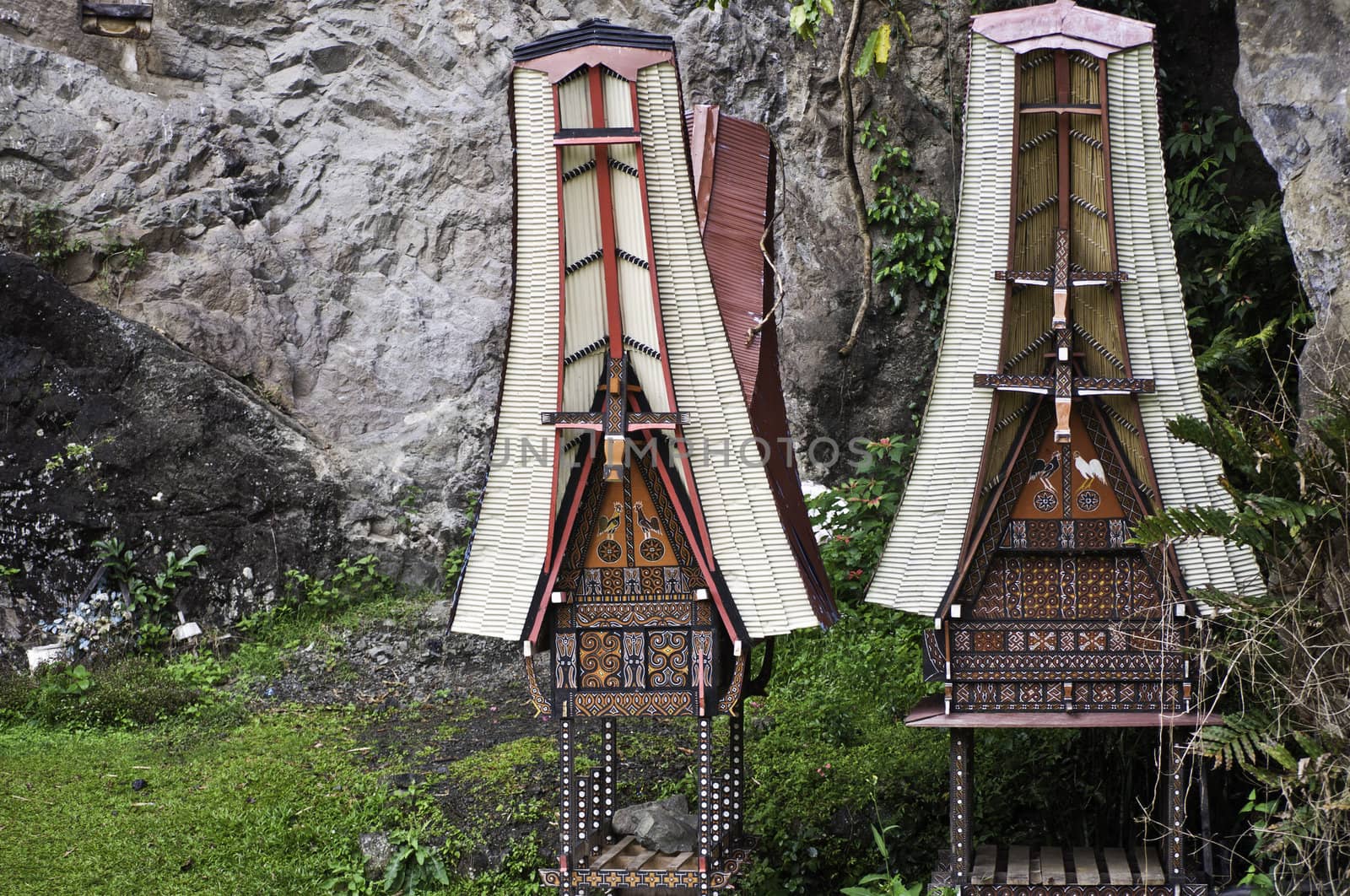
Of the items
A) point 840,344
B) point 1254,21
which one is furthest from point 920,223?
point 1254,21

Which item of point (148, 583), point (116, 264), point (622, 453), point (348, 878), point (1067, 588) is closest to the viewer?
point (622, 453)

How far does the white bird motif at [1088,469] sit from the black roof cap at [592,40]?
2901 mm

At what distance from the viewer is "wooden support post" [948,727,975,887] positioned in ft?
22.7

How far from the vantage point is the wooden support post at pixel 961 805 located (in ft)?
22.7

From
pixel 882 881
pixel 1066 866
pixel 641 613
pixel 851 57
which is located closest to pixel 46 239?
pixel 851 57

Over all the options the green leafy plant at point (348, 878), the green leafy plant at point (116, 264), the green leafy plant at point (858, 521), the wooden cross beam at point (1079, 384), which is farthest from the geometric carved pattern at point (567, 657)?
the green leafy plant at point (116, 264)

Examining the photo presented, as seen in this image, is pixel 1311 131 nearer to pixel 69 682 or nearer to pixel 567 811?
pixel 567 811

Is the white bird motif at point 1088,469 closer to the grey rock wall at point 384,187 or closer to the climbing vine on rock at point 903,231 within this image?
the climbing vine on rock at point 903,231

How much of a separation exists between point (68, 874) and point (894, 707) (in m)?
5.57

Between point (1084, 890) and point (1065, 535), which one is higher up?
point (1065, 535)

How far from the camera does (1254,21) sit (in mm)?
9430

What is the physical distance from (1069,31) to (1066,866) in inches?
171

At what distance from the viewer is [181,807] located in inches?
349

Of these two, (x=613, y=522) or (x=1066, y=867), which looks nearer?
(x=613, y=522)
